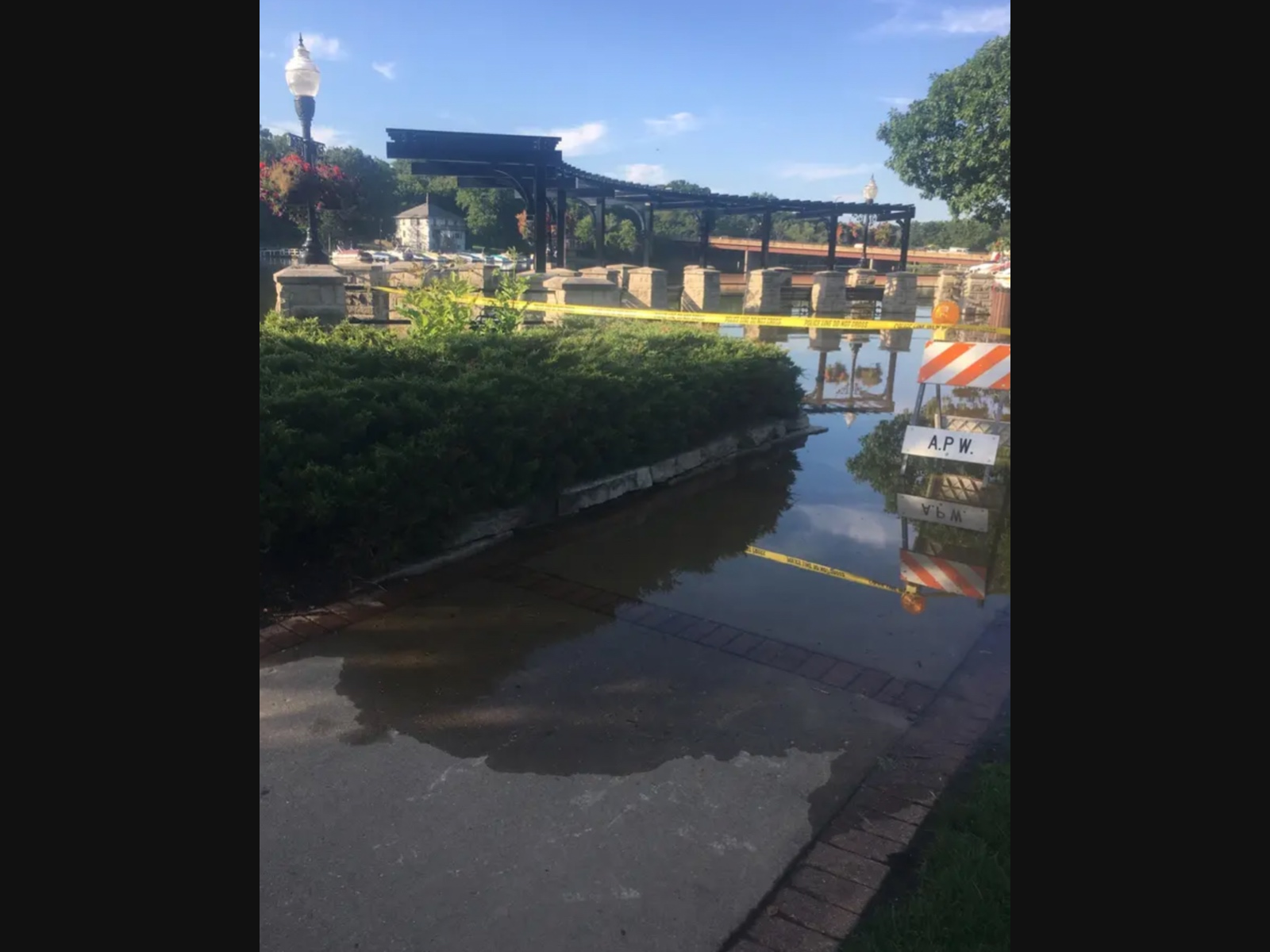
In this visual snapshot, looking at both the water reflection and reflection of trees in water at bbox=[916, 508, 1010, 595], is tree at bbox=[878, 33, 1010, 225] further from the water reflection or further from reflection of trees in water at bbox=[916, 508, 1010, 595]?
reflection of trees in water at bbox=[916, 508, 1010, 595]

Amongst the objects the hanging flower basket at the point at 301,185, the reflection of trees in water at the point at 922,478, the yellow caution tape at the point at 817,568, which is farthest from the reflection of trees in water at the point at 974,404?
the hanging flower basket at the point at 301,185

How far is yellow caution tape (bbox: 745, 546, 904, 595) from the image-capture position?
18.2ft

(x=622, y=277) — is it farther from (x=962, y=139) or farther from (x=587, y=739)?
(x=587, y=739)

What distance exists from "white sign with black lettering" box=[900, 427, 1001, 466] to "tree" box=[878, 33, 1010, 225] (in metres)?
19.4

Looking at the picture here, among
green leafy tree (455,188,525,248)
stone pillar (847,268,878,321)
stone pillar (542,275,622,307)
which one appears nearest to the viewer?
stone pillar (542,275,622,307)

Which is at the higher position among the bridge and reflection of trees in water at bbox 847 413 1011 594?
the bridge

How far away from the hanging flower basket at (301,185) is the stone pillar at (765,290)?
622 inches

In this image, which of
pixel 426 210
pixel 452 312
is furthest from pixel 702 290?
pixel 426 210

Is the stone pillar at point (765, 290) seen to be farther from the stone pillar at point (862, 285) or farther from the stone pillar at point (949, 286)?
the stone pillar at point (949, 286)

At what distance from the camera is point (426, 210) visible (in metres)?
61.7

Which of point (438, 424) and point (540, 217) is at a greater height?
point (540, 217)

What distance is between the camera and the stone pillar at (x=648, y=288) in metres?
20.3

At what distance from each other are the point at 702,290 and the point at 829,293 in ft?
12.1

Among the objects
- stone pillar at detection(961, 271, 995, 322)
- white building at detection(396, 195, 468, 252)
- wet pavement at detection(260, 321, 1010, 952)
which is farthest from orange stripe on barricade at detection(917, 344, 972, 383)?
white building at detection(396, 195, 468, 252)
